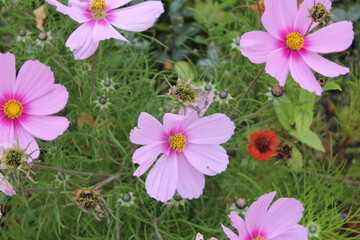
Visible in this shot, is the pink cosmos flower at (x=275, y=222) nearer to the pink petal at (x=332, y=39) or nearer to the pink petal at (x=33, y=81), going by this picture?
the pink petal at (x=332, y=39)

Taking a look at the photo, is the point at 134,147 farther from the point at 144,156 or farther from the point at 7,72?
the point at 7,72

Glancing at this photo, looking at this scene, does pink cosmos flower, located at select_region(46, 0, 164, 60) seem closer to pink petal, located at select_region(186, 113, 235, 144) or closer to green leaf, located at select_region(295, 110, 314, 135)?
pink petal, located at select_region(186, 113, 235, 144)

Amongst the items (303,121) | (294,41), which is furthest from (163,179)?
(303,121)

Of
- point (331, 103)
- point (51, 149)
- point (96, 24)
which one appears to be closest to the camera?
point (96, 24)

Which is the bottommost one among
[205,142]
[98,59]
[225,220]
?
[225,220]

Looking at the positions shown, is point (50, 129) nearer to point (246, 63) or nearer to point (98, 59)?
point (98, 59)

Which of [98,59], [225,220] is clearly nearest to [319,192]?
[225,220]
